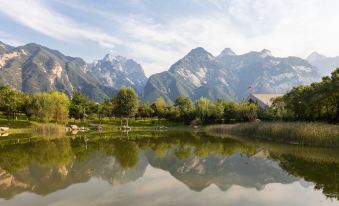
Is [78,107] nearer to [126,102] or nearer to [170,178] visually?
[126,102]

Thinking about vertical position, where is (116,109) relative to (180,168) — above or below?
above

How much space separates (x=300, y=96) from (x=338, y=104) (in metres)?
7.55

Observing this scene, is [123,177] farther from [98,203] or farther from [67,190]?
[98,203]

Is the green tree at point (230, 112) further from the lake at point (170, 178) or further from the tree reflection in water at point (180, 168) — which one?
the lake at point (170, 178)

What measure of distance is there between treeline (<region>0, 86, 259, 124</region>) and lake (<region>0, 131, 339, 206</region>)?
53165 millimetres

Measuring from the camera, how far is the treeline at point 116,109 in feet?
280

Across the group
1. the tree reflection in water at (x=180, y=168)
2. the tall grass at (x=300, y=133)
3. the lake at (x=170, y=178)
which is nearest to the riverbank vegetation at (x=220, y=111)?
the tall grass at (x=300, y=133)

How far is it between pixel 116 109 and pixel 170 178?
79.6 m

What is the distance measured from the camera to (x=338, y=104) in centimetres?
5144

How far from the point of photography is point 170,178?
21672 mm

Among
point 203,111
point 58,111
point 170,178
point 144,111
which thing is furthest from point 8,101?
point 170,178

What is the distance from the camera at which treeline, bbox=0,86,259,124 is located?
8544 centimetres

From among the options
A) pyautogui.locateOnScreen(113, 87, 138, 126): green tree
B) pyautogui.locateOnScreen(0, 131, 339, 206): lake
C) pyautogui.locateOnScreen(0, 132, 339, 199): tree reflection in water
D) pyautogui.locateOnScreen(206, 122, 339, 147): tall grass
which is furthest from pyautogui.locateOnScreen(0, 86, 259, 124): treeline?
pyautogui.locateOnScreen(0, 131, 339, 206): lake

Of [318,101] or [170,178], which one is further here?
[318,101]
